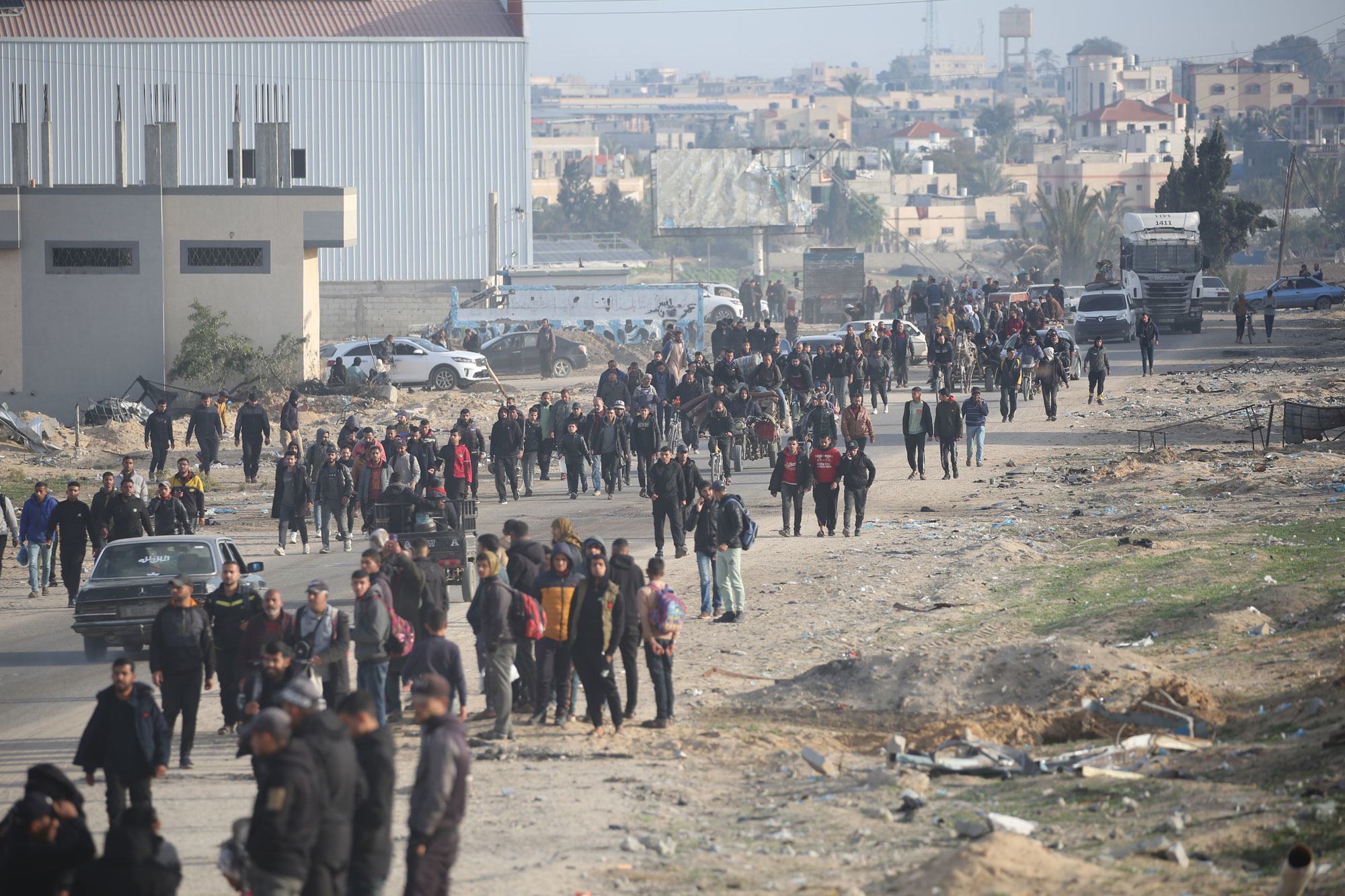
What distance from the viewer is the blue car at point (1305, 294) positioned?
191 feet

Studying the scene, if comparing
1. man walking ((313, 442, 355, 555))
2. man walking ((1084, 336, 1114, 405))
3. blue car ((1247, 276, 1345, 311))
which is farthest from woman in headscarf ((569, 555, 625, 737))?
blue car ((1247, 276, 1345, 311))

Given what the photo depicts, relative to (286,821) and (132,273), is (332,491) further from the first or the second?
(132,273)

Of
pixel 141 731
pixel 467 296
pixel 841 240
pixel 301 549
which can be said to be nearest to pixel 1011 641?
pixel 141 731

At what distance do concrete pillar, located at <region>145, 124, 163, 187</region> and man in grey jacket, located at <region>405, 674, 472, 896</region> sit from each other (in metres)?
33.2

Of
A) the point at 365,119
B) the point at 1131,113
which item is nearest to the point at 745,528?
the point at 365,119

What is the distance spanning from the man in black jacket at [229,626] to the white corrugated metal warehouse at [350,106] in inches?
2074

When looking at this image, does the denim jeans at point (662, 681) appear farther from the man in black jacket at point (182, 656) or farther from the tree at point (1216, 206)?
the tree at point (1216, 206)

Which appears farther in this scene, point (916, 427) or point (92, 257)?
point (92, 257)

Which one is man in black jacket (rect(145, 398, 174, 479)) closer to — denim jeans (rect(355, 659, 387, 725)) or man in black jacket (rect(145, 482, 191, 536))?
man in black jacket (rect(145, 482, 191, 536))

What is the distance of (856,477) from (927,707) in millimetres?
Answer: 8185

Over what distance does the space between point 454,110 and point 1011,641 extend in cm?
5276

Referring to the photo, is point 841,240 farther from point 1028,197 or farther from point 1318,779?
point 1318,779

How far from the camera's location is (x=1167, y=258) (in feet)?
169

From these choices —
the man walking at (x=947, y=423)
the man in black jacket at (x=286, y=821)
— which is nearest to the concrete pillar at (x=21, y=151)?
the man walking at (x=947, y=423)
